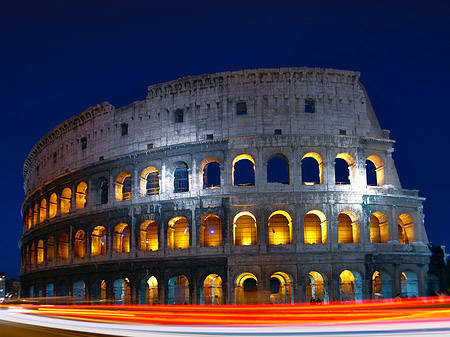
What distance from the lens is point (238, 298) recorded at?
32.1 meters

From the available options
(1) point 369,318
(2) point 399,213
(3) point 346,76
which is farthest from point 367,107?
(1) point 369,318

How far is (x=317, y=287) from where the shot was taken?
33.1 meters

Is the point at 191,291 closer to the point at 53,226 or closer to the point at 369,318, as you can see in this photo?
the point at 53,226

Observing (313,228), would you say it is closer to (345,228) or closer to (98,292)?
(345,228)

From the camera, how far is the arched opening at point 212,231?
3416 cm

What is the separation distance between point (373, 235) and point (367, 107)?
8.60m

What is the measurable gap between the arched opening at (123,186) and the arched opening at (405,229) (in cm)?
1936

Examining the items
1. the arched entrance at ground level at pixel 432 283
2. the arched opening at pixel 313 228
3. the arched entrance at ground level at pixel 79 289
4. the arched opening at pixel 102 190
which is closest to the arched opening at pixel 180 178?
the arched opening at pixel 102 190

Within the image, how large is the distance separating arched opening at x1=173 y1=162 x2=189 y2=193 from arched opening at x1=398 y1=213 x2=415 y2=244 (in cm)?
1502

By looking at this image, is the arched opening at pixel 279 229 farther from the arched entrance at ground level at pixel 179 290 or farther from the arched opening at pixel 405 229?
the arched opening at pixel 405 229

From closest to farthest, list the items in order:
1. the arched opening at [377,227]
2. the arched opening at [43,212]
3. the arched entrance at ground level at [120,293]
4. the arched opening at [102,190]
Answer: the arched opening at [377,227]
the arched entrance at ground level at [120,293]
the arched opening at [102,190]
the arched opening at [43,212]

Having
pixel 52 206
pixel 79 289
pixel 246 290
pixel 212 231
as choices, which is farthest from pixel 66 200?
pixel 246 290

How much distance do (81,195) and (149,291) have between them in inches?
395

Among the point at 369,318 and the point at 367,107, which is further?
the point at 367,107
